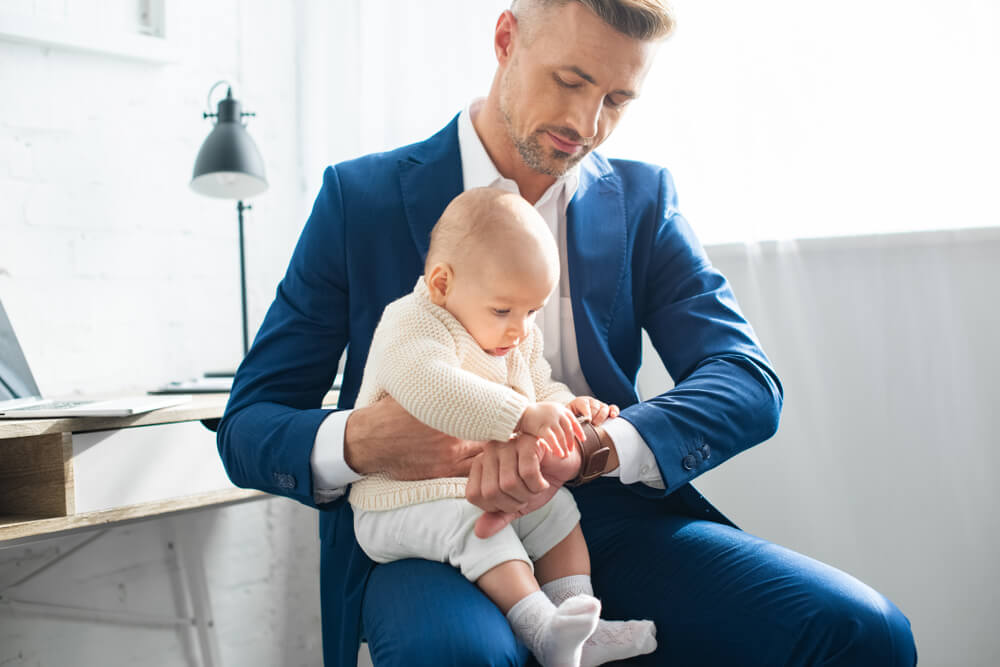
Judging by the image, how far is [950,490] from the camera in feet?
4.60

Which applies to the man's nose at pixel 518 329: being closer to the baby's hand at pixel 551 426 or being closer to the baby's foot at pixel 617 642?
the baby's hand at pixel 551 426

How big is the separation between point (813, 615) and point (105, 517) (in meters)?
1.20

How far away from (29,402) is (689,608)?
132 cm

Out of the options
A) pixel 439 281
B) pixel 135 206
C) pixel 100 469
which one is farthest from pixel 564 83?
pixel 135 206

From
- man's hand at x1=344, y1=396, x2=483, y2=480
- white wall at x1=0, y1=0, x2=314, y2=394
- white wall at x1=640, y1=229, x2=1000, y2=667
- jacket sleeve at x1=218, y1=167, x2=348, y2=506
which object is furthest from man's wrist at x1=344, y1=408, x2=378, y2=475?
white wall at x1=0, y1=0, x2=314, y2=394

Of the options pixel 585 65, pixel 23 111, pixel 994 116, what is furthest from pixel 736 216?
pixel 23 111

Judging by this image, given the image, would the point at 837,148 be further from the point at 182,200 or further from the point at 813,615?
the point at 182,200

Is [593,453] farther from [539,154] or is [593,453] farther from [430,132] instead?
[430,132]

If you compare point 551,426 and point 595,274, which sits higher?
point 595,274

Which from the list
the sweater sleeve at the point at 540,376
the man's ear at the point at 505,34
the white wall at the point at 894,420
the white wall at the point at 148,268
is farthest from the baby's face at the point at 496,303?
the white wall at the point at 148,268

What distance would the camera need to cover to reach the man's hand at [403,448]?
0.93 m

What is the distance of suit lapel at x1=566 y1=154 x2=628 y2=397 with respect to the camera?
3.80 ft

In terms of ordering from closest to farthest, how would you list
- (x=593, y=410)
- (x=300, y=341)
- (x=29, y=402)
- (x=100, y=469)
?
(x=593, y=410) < (x=300, y=341) < (x=100, y=469) < (x=29, y=402)

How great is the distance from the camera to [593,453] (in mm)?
944
